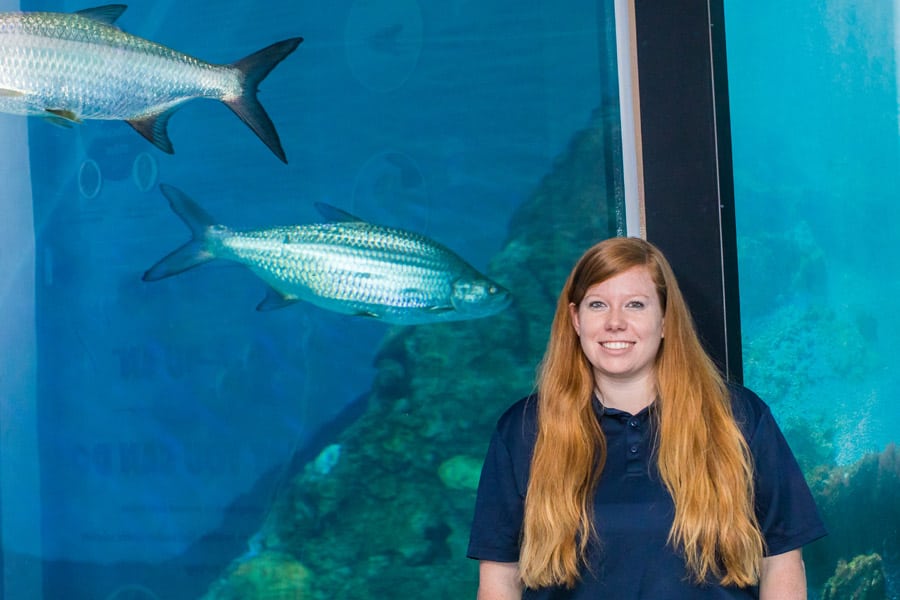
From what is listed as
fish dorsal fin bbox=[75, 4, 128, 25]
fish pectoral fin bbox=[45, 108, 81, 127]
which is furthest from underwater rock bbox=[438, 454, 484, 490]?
fish dorsal fin bbox=[75, 4, 128, 25]

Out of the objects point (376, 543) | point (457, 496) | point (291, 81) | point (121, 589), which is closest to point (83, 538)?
point (121, 589)

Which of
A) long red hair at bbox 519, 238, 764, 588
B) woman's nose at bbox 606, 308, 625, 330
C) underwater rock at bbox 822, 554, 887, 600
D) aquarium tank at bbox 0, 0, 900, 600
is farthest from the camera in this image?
underwater rock at bbox 822, 554, 887, 600

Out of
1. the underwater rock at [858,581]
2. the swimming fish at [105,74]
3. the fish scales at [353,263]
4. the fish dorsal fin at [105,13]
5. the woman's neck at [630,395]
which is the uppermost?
the fish dorsal fin at [105,13]

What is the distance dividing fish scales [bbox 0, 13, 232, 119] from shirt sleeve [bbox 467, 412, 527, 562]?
146 centimetres

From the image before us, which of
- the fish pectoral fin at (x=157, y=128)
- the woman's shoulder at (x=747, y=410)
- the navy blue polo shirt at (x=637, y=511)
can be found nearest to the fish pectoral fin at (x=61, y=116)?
the fish pectoral fin at (x=157, y=128)

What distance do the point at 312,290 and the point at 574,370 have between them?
1.01 metres

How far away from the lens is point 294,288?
2732 millimetres

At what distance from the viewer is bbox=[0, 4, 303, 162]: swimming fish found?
2523 mm

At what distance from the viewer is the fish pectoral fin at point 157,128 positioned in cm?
270

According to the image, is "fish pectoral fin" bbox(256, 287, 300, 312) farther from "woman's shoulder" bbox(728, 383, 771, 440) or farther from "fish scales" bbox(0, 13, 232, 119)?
"woman's shoulder" bbox(728, 383, 771, 440)

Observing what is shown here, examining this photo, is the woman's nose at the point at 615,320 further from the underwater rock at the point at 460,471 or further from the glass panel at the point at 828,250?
the glass panel at the point at 828,250

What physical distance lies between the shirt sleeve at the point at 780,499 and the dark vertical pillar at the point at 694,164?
0.77 m

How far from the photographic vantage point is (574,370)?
1.99 meters

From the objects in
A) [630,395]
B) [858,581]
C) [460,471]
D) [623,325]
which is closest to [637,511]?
[630,395]
